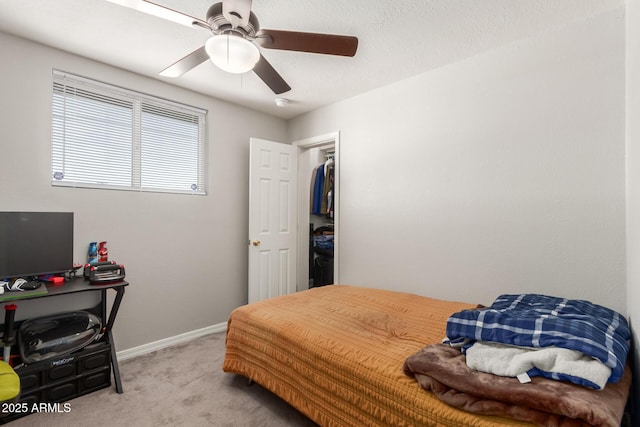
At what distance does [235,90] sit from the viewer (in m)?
3.12

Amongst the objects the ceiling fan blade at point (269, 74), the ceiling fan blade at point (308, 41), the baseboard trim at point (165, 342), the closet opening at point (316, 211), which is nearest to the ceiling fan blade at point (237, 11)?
the ceiling fan blade at point (308, 41)

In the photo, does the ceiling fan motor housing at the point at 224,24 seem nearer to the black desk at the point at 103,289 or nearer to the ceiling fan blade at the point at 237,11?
the ceiling fan blade at the point at 237,11

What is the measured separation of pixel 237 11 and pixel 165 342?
2.90 meters

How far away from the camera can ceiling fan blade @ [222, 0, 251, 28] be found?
1350 mm

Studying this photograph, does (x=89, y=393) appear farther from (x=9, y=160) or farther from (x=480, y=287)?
(x=480, y=287)

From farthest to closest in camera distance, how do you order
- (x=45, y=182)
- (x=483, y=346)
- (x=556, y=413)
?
(x=45, y=182)
(x=483, y=346)
(x=556, y=413)

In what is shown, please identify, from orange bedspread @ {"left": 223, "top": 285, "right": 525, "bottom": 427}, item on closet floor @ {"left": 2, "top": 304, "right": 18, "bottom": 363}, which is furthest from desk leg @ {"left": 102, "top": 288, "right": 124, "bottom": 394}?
orange bedspread @ {"left": 223, "top": 285, "right": 525, "bottom": 427}

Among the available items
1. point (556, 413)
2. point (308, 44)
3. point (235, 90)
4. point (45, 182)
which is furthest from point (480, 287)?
point (45, 182)

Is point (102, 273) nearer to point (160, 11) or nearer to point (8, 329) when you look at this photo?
point (8, 329)

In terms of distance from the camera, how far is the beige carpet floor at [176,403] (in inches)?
73.1

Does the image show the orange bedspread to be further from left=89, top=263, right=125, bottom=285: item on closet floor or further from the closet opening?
the closet opening

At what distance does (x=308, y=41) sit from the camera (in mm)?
1626

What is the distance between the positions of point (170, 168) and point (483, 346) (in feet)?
9.83

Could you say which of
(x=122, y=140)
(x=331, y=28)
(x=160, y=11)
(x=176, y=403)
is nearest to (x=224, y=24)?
(x=160, y=11)
